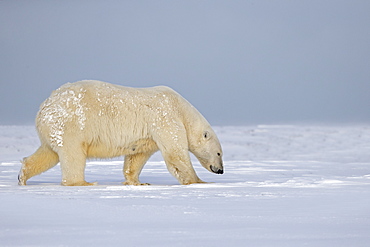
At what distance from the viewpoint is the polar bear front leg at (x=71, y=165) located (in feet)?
25.8

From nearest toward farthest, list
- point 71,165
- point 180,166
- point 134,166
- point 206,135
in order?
point 71,165 → point 180,166 → point 206,135 → point 134,166

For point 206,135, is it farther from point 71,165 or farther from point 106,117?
point 71,165

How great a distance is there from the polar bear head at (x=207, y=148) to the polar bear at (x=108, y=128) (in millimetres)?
39

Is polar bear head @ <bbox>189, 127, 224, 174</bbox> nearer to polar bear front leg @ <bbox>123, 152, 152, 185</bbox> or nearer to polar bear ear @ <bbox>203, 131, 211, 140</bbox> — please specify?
polar bear ear @ <bbox>203, 131, 211, 140</bbox>

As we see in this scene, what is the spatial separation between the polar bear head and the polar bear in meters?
0.04

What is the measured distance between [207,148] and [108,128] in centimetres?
169

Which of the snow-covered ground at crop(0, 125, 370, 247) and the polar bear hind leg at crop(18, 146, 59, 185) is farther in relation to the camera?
the polar bear hind leg at crop(18, 146, 59, 185)

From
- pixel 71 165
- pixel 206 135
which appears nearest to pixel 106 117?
pixel 71 165

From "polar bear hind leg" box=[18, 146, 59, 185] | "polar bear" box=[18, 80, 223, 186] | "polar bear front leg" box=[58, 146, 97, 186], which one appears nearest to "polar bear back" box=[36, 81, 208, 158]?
"polar bear" box=[18, 80, 223, 186]

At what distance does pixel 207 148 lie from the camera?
29.5ft

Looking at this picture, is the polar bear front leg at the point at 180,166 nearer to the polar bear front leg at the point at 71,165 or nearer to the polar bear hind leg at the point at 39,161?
the polar bear front leg at the point at 71,165

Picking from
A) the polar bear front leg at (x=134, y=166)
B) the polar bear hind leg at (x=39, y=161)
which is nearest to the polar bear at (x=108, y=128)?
A: the polar bear hind leg at (x=39, y=161)

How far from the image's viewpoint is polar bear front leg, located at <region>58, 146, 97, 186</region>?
25.8 ft

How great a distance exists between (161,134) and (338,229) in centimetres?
455
